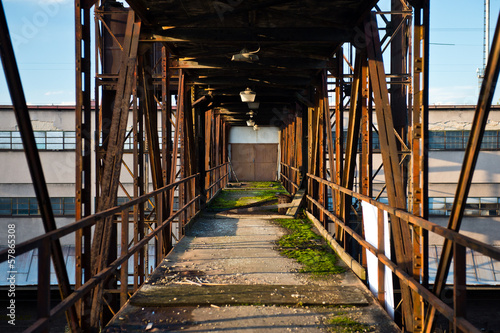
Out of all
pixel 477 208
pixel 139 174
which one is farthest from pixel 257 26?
pixel 477 208

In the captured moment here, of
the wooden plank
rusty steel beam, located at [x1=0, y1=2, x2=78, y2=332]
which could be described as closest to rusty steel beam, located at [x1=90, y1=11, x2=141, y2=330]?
the wooden plank

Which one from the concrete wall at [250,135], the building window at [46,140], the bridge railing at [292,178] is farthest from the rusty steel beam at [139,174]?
the concrete wall at [250,135]

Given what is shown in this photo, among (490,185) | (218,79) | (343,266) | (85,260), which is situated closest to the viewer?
(85,260)

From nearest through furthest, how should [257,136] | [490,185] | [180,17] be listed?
[180,17] → [490,185] → [257,136]

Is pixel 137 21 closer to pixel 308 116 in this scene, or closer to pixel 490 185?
pixel 308 116

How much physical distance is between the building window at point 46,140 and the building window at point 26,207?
311cm

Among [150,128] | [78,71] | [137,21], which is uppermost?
[137,21]

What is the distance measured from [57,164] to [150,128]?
21171 millimetres

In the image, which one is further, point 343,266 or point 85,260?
point 343,266

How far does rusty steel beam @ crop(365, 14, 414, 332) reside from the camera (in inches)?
179

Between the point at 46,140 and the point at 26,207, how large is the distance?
4099 mm

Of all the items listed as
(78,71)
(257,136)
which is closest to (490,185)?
(257,136)

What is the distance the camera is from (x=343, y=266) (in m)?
6.48

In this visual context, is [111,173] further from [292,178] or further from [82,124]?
[292,178]
